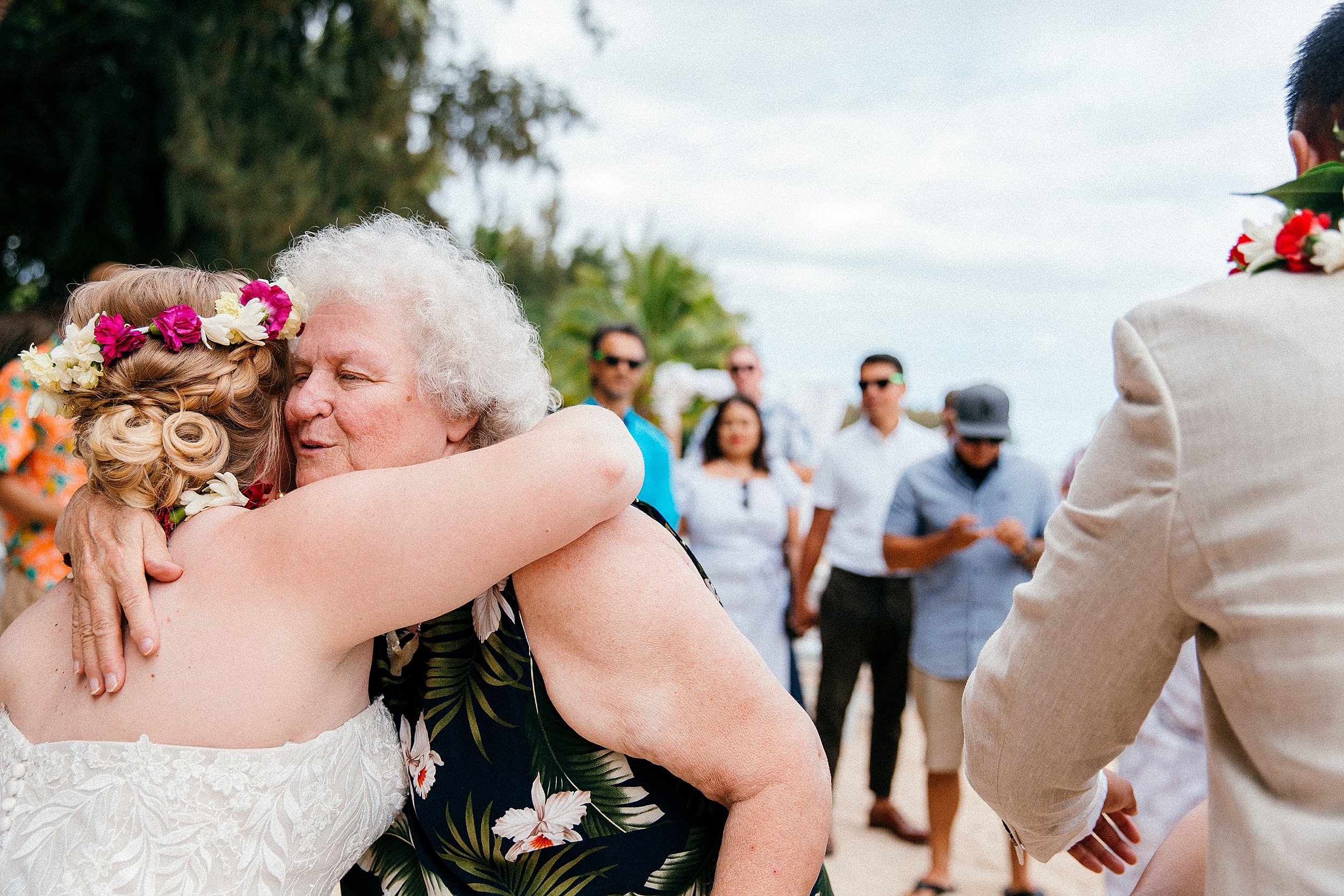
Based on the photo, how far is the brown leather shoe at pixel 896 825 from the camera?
5863mm

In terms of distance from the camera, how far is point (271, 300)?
186 cm

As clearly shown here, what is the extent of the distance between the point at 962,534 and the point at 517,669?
3666mm

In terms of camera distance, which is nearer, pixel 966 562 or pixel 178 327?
pixel 178 327

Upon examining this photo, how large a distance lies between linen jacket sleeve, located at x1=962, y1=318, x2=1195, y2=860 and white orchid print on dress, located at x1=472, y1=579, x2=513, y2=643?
859mm

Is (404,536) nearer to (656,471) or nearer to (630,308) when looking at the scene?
(656,471)

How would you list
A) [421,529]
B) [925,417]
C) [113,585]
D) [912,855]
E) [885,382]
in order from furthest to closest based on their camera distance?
[925,417], [885,382], [912,855], [113,585], [421,529]

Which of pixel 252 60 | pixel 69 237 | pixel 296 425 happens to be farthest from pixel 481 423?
pixel 69 237

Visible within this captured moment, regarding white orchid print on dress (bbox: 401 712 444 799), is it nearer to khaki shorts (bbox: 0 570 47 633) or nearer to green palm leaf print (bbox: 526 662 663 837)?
green palm leaf print (bbox: 526 662 663 837)

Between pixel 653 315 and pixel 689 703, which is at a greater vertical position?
pixel 689 703

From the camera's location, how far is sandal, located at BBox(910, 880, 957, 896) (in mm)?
4996

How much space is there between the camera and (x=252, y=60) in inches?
339

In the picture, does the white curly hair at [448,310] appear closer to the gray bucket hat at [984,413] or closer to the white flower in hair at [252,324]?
the white flower in hair at [252,324]

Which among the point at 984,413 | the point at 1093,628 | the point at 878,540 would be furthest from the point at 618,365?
the point at 1093,628

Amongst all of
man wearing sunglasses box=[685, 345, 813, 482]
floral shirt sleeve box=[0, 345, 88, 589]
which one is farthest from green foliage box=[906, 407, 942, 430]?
floral shirt sleeve box=[0, 345, 88, 589]
